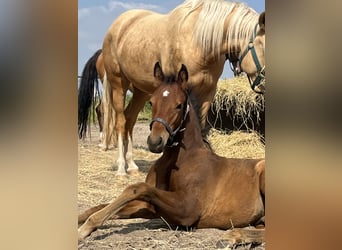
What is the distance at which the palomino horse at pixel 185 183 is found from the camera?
183 cm

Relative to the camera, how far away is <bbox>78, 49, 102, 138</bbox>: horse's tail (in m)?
3.74

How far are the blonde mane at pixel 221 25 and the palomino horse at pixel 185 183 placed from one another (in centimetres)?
59

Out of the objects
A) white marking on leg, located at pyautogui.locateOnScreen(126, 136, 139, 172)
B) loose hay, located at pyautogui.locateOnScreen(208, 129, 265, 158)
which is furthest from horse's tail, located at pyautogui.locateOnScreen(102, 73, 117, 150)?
loose hay, located at pyautogui.locateOnScreen(208, 129, 265, 158)

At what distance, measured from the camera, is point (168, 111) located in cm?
189

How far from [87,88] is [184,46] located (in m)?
1.43

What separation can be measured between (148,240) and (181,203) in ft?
0.70

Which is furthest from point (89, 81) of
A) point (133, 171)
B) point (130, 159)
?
point (133, 171)

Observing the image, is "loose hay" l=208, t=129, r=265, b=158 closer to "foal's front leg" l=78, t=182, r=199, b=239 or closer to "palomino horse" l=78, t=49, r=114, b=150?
"palomino horse" l=78, t=49, r=114, b=150

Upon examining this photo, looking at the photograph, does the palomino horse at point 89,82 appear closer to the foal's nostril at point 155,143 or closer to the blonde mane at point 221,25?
the blonde mane at point 221,25

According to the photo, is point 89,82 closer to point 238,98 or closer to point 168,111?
point 238,98

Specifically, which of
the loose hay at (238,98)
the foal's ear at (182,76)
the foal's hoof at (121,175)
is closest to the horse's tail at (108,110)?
the foal's hoof at (121,175)
